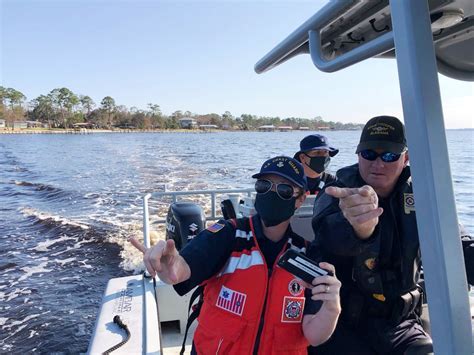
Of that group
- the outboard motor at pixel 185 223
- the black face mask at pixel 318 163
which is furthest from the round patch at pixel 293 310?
the black face mask at pixel 318 163

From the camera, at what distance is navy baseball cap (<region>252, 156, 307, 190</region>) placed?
4.95 feet

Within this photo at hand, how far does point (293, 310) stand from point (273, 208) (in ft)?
1.19

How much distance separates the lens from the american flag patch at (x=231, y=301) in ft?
4.50

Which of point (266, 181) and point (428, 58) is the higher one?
point (428, 58)

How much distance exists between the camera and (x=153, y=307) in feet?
7.41

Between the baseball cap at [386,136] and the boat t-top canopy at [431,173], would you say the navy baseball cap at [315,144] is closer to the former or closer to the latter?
the baseball cap at [386,136]

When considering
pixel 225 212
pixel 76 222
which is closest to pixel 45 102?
pixel 76 222

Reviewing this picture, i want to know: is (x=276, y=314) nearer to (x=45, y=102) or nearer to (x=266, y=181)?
(x=266, y=181)

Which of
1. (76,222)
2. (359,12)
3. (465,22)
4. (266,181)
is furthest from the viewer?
(76,222)

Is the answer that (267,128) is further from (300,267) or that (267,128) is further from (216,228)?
(300,267)

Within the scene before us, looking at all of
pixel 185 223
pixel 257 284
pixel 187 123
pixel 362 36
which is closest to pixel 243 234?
pixel 257 284

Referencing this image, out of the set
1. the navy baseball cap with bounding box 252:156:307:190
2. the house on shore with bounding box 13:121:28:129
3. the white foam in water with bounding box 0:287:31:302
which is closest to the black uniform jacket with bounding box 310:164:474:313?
the navy baseball cap with bounding box 252:156:307:190

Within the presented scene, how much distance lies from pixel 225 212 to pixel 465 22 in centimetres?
230

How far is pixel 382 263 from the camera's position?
5.61 ft
